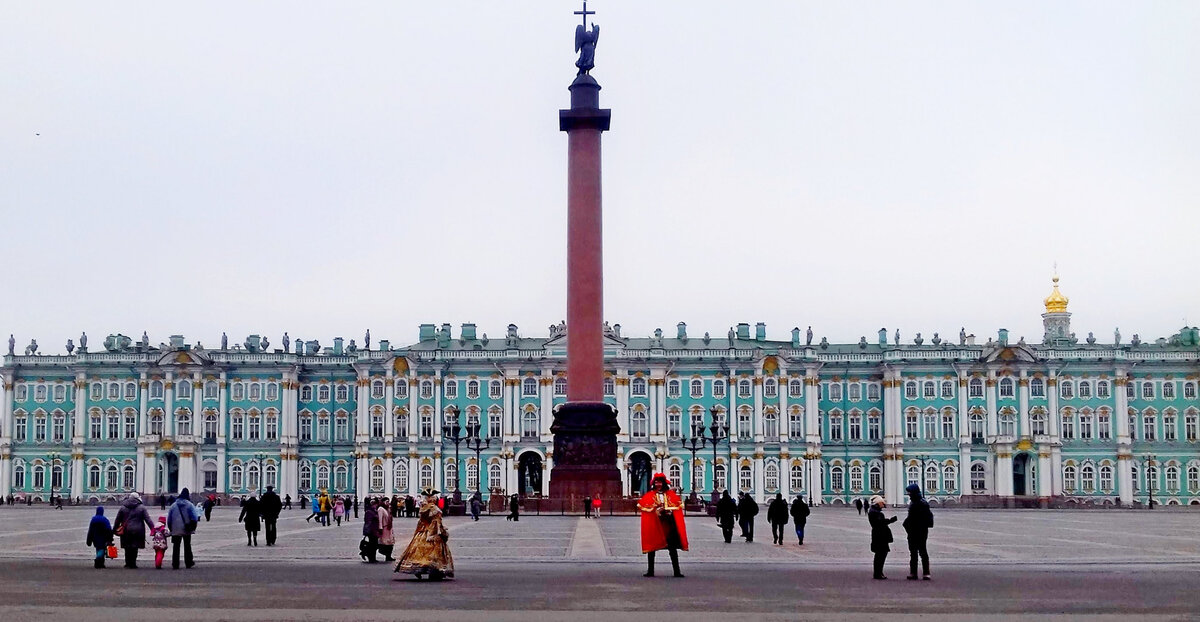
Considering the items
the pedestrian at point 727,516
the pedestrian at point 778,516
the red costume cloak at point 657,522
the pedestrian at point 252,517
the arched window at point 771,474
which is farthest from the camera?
the arched window at point 771,474

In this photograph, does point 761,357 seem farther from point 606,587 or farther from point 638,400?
point 606,587

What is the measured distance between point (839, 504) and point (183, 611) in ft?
279

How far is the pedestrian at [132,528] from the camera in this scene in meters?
24.0

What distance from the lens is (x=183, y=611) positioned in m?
16.2

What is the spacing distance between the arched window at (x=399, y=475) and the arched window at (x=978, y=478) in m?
37.2

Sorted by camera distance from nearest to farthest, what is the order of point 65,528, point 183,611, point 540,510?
point 183,611 → point 65,528 → point 540,510

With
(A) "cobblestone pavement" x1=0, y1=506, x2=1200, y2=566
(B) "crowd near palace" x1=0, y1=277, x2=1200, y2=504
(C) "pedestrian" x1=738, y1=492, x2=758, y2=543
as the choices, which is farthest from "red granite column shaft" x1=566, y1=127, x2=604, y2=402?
(B) "crowd near palace" x1=0, y1=277, x2=1200, y2=504

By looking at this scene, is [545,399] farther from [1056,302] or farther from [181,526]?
[181,526]

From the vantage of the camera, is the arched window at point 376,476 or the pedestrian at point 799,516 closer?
the pedestrian at point 799,516

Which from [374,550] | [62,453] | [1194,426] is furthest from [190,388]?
[374,550]

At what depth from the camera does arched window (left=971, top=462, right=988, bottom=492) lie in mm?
98688

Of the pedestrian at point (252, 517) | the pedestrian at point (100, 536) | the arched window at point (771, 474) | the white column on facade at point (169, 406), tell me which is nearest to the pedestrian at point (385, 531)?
the pedestrian at point (100, 536)

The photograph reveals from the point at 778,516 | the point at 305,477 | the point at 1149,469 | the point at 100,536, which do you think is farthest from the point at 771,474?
the point at 100,536

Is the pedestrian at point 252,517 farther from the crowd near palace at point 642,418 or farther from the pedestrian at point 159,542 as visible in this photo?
the crowd near palace at point 642,418
